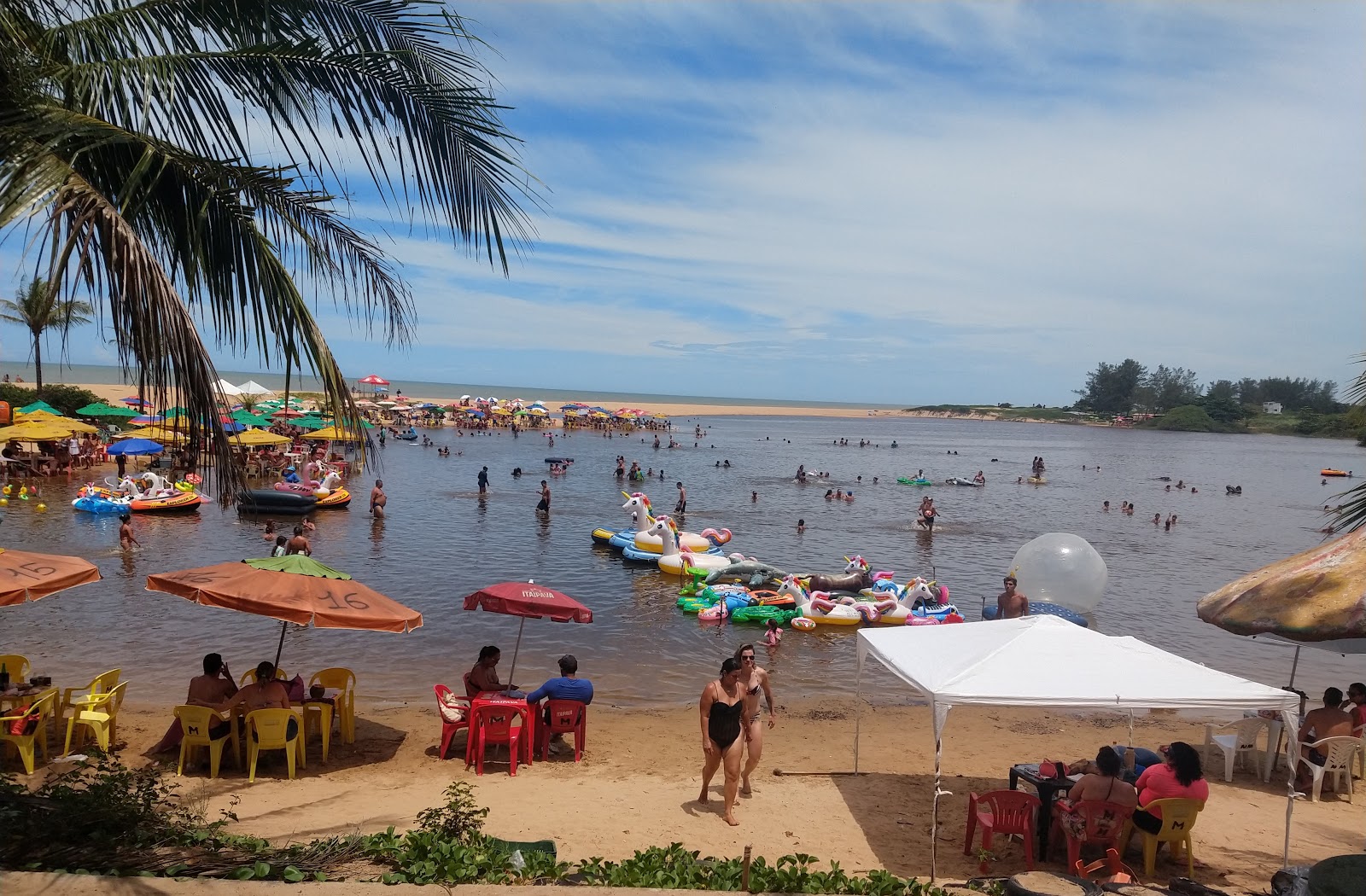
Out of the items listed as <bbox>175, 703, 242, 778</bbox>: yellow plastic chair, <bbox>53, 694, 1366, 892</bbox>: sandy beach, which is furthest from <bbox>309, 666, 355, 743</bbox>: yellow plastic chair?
<bbox>175, 703, 242, 778</bbox>: yellow plastic chair

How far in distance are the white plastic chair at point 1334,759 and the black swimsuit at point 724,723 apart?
581 centimetres

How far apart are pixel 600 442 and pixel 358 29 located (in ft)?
181

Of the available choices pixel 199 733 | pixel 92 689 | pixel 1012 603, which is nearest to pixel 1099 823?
pixel 1012 603

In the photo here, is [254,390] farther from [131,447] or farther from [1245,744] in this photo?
[1245,744]

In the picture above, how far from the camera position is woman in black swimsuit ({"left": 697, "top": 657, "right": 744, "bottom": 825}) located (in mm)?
7238

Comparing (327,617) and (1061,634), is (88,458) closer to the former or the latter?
(327,617)

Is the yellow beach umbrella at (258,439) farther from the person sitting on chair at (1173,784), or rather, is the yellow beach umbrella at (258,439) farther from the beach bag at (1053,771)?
the person sitting on chair at (1173,784)

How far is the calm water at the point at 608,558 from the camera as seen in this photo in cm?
1259

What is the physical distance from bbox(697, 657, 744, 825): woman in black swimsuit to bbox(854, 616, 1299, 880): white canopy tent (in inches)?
52.7

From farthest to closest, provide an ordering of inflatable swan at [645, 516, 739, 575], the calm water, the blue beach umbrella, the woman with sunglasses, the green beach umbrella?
the green beach umbrella, the blue beach umbrella, inflatable swan at [645, 516, 739, 575], the calm water, the woman with sunglasses

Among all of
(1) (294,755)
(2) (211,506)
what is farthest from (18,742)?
(2) (211,506)

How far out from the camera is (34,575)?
292 inches

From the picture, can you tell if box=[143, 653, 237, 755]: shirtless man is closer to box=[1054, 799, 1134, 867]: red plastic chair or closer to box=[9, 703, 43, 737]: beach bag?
box=[9, 703, 43, 737]: beach bag

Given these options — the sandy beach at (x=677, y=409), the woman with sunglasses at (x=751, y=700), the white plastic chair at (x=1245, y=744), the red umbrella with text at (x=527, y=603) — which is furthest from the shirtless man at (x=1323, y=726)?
the sandy beach at (x=677, y=409)
